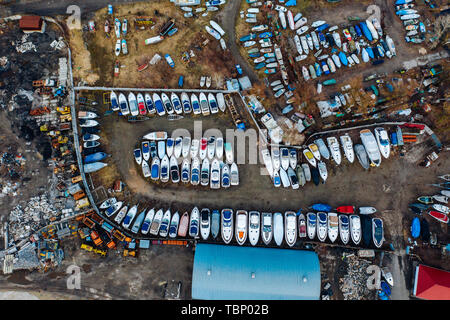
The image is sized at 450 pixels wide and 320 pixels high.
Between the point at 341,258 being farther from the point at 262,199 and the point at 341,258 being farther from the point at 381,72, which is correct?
the point at 381,72

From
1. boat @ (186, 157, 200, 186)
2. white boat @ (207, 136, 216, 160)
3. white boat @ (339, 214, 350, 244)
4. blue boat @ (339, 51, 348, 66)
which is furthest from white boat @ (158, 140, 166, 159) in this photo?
blue boat @ (339, 51, 348, 66)

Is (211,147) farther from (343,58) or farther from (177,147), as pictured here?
(343,58)

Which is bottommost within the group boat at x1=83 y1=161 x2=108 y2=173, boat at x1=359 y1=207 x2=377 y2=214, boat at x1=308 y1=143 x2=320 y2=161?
boat at x1=359 y1=207 x2=377 y2=214

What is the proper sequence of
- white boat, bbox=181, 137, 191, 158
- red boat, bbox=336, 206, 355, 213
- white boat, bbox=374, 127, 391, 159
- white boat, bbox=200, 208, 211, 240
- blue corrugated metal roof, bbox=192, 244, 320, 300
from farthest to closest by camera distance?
white boat, bbox=181, 137, 191, 158, white boat, bbox=374, 127, 391, 159, red boat, bbox=336, 206, 355, 213, white boat, bbox=200, 208, 211, 240, blue corrugated metal roof, bbox=192, 244, 320, 300

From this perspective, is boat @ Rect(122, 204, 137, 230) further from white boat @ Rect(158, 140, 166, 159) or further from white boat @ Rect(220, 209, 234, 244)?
white boat @ Rect(220, 209, 234, 244)

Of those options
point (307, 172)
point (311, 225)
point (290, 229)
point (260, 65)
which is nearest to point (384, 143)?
point (307, 172)

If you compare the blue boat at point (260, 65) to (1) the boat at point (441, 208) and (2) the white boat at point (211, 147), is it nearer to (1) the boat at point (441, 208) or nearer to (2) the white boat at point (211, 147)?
(2) the white boat at point (211, 147)
